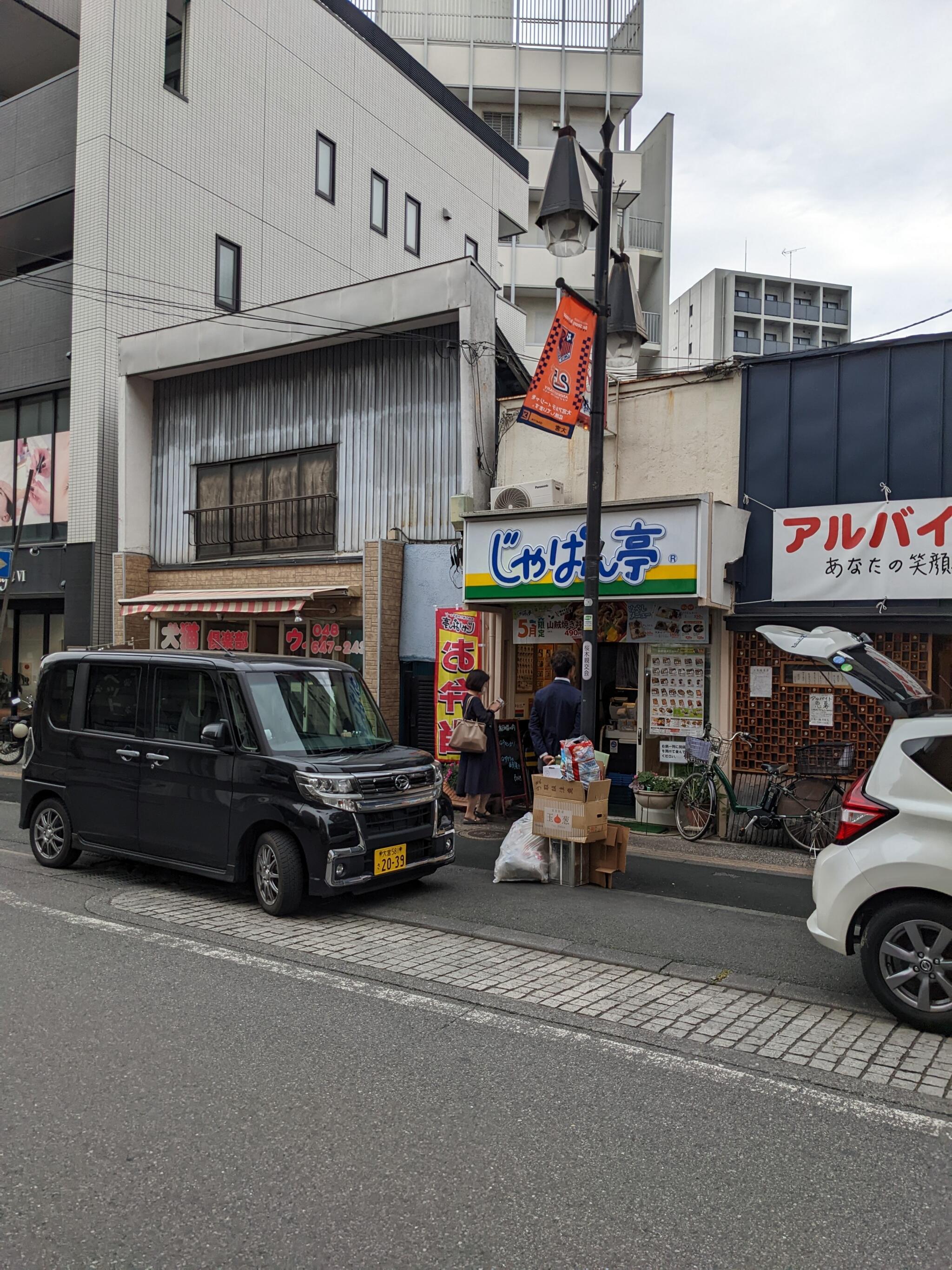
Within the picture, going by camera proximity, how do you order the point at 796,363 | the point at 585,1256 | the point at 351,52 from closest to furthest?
the point at 585,1256, the point at 796,363, the point at 351,52

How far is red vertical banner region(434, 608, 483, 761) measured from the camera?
13.2 meters

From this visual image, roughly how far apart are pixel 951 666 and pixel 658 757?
3.45 metres

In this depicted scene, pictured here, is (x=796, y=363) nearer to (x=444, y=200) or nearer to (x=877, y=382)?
(x=877, y=382)

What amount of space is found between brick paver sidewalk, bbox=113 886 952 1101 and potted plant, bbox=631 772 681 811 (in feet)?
16.3

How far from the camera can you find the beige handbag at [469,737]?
11.4 meters

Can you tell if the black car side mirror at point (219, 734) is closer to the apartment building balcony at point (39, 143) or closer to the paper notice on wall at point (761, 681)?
the paper notice on wall at point (761, 681)

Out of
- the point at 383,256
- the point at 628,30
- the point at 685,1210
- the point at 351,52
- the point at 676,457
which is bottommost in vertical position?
the point at 685,1210

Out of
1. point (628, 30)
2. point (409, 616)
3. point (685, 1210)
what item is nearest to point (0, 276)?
point (409, 616)

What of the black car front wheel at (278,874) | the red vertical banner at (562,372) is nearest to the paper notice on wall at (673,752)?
the red vertical banner at (562,372)

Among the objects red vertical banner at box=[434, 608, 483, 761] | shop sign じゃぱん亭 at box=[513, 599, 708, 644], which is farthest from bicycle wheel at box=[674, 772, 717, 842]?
red vertical banner at box=[434, 608, 483, 761]

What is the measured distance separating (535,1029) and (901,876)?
2108 mm

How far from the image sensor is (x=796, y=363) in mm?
11383

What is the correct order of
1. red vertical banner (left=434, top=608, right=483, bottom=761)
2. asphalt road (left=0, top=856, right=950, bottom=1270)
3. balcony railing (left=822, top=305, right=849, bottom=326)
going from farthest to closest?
balcony railing (left=822, top=305, right=849, bottom=326) → red vertical banner (left=434, top=608, right=483, bottom=761) → asphalt road (left=0, top=856, right=950, bottom=1270)

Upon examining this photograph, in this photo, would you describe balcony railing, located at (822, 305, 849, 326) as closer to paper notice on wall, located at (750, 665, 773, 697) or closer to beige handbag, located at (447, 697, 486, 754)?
paper notice on wall, located at (750, 665, 773, 697)
